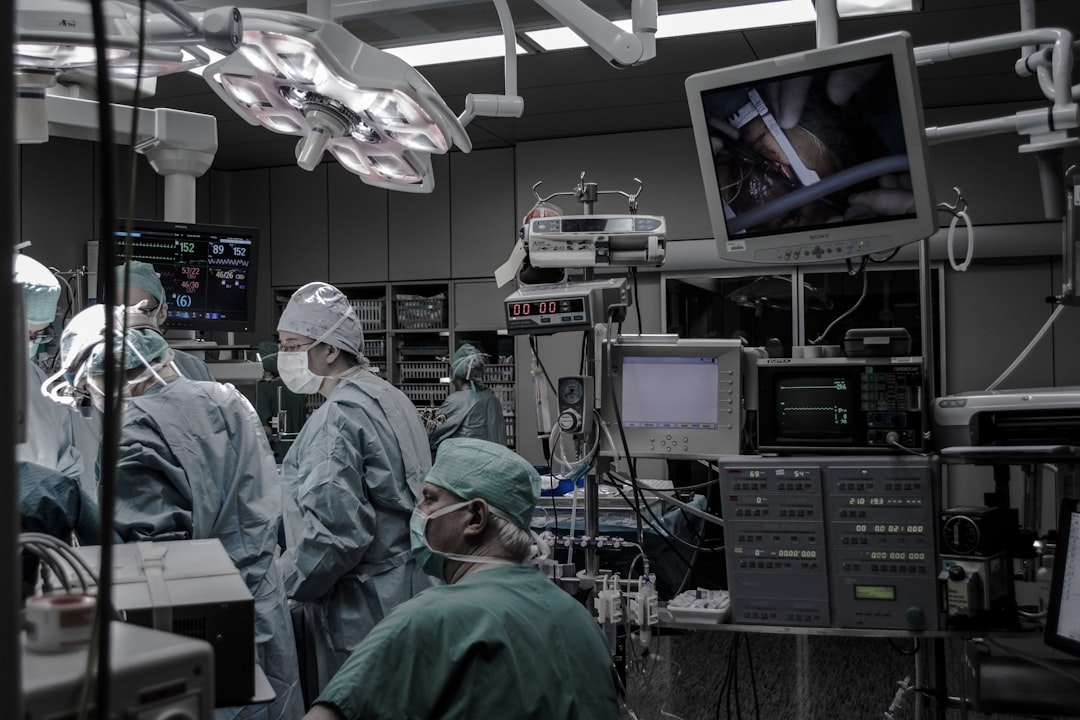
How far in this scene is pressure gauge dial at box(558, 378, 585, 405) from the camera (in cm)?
261

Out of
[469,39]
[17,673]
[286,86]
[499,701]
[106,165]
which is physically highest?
[469,39]

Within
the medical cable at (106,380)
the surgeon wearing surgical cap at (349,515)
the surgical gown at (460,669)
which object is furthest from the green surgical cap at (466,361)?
the medical cable at (106,380)

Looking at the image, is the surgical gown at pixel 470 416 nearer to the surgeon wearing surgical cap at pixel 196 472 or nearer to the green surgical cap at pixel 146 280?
the green surgical cap at pixel 146 280

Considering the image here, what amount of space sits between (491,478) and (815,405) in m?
1.00

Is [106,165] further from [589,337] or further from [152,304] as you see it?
[152,304]

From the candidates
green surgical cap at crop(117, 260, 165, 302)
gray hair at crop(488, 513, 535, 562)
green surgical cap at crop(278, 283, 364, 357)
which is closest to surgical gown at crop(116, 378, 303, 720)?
green surgical cap at crop(278, 283, 364, 357)

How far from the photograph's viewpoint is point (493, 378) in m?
6.87

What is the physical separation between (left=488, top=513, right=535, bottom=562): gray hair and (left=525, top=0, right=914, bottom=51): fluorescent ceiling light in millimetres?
2961

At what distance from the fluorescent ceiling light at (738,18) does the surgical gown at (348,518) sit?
2201mm

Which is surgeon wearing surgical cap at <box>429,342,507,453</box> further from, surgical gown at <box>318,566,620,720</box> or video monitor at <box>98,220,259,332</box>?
surgical gown at <box>318,566,620,720</box>

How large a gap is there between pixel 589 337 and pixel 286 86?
1257mm

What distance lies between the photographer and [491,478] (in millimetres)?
1829

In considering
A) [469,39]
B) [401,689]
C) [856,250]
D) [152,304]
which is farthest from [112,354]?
[469,39]

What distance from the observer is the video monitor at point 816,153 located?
2.14m
